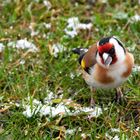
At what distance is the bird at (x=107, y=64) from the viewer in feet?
9.79

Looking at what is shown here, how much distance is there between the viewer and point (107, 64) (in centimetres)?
299

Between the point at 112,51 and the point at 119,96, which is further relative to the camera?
the point at 119,96

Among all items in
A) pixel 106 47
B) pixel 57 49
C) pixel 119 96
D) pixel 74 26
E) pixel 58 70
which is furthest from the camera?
pixel 74 26

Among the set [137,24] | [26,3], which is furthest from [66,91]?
[26,3]

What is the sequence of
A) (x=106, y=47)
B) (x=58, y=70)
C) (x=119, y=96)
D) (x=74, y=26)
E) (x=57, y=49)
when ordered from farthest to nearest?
(x=74, y=26) → (x=57, y=49) → (x=58, y=70) → (x=119, y=96) → (x=106, y=47)

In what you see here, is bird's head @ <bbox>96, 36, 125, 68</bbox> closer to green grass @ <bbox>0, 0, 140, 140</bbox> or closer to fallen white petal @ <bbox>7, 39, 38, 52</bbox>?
green grass @ <bbox>0, 0, 140, 140</bbox>

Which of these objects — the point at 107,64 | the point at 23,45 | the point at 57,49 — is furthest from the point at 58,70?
the point at 107,64

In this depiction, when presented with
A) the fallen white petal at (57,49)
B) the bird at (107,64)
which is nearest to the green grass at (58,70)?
the fallen white petal at (57,49)

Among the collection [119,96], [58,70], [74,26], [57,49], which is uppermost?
[74,26]

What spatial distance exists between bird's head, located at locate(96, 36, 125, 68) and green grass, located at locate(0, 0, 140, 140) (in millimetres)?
404

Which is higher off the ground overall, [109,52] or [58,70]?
[109,52]

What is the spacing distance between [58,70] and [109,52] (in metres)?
0.83

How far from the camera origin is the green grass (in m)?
3.20

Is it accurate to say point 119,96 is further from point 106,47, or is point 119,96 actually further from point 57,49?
point 57,49
